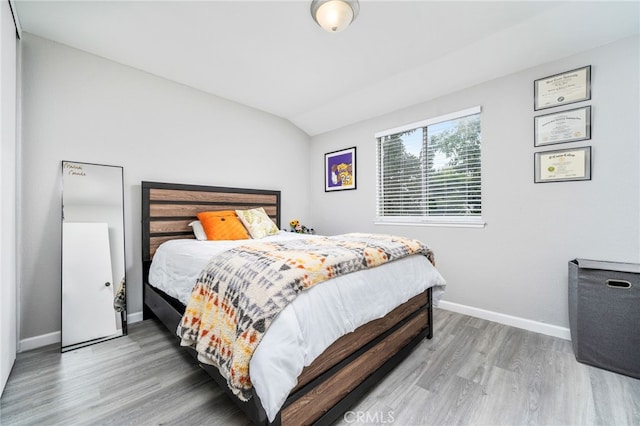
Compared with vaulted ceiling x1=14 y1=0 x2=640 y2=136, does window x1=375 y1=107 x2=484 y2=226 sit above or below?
below

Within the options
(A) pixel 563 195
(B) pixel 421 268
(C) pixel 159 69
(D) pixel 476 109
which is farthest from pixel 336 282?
(C) pixel 159 69

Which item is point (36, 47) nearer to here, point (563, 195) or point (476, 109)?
point (476, 109)

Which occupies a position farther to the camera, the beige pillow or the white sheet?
the beige pillow

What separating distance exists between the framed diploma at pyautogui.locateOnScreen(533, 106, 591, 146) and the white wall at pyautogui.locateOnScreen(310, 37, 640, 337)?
0.15 ft

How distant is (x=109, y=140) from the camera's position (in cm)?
247

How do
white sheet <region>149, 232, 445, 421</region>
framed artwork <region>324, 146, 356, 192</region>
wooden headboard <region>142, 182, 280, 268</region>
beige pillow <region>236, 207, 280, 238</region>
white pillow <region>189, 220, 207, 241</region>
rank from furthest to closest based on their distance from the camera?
framed artwork <region>324, 146, 356, 192</region>, beige pillow <region>236, 207, 280, 238</region>, white pillow <region>189, 220, 207, 241</region>, wooden headboard <region>142, 182, 280, 268</region>, white sheet <region>149, 232, 445, 421</region>

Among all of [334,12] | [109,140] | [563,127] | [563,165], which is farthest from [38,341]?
[563,127]

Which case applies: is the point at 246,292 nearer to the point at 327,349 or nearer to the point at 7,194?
the point at 327,349

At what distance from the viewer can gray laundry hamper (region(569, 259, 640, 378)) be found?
1701mm

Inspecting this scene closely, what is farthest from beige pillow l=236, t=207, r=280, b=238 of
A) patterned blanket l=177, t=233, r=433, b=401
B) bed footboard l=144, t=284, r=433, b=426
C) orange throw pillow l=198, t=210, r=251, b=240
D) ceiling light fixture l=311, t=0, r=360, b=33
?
ceiling light fixture l=311, t=0, r=360, b=33

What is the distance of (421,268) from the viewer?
1979mm

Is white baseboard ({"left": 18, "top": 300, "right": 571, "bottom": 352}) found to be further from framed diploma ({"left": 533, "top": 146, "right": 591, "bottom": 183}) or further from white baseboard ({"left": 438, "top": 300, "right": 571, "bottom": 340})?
framed diploma ({"left": 533, "top": 146, "right": 591, "bottom": 183})

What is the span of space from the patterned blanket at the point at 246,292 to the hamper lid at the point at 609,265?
1465mm

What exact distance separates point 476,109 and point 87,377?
390 centimetres
